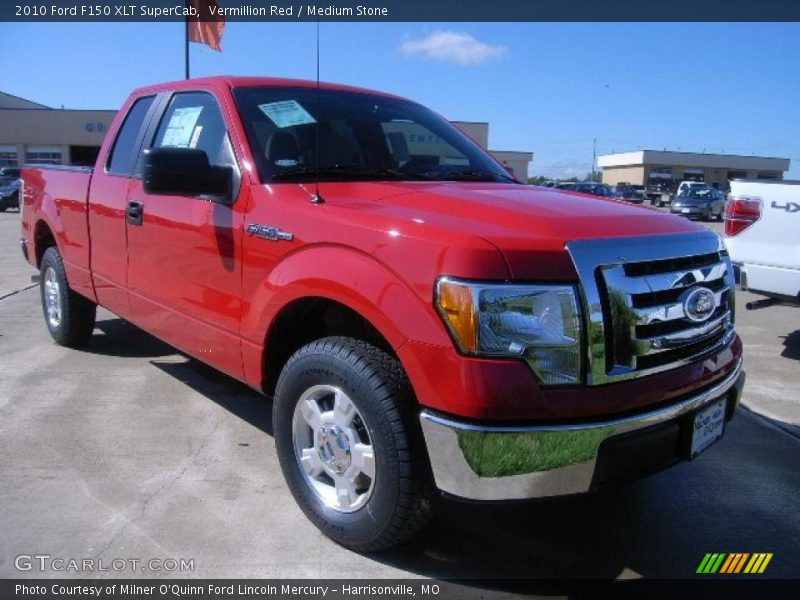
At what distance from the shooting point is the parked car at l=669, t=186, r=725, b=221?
3098 centimetres

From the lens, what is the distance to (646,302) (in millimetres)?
2367

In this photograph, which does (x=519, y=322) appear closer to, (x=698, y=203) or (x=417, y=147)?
(x=417, y=147)

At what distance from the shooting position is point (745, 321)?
7676 mm

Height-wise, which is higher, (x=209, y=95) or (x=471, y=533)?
(x=209, y=95)

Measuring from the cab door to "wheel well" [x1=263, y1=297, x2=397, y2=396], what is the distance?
0.67 ft

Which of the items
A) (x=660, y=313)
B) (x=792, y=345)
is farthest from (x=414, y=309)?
(x=792, y=345)

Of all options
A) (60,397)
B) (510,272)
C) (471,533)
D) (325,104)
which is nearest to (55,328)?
(60,397)

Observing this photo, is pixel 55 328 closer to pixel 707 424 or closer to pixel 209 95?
pixel 209 95

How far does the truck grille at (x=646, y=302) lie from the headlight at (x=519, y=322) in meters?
0.07

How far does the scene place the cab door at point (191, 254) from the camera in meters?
3.19

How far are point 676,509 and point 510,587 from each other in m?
1.09

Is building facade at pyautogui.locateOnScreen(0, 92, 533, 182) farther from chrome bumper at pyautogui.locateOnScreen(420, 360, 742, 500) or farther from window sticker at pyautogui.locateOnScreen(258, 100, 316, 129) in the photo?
chrome bumper at pyautogui.locateOnScreen(420, 360, 742, 500)

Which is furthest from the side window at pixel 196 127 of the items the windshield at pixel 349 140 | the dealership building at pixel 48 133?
the dealership building at pixel 48 133

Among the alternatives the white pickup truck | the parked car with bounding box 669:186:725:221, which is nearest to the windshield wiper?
the white pickup truck
